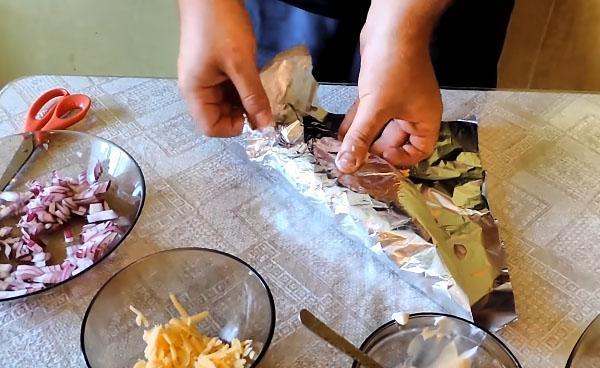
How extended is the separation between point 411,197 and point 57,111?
1.35 feet

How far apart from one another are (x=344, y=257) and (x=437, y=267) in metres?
0.09

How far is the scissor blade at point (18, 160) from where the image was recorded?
71cm

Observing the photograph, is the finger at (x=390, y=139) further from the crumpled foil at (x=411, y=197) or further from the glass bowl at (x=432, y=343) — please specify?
the glass bowl at (x=432, y=343)

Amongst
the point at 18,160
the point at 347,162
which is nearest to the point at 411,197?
the point at 347,162

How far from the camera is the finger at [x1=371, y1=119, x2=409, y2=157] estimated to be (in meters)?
0.68

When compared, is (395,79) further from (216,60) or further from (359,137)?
(216,60)

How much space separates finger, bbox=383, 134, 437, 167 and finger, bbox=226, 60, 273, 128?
0.13m

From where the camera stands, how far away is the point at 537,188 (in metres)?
0.69

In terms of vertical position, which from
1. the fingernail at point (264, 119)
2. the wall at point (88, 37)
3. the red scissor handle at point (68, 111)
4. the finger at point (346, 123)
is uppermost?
the fingernail at point (264, 119)

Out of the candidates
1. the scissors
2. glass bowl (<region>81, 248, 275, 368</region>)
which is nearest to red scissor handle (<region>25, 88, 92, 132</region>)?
the scissors

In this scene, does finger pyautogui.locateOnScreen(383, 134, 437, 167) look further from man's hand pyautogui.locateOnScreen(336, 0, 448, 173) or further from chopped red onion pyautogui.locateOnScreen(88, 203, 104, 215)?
chopped red onion pyautogui.locateOnScreen(88, 203, 104, 215)

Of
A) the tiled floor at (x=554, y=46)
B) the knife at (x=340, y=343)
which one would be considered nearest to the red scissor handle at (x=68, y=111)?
the knife at (x=340, y=343)

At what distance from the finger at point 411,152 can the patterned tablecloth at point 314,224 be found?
0.08 m

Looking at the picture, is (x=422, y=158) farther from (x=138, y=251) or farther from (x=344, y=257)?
(x=138, y=251)
